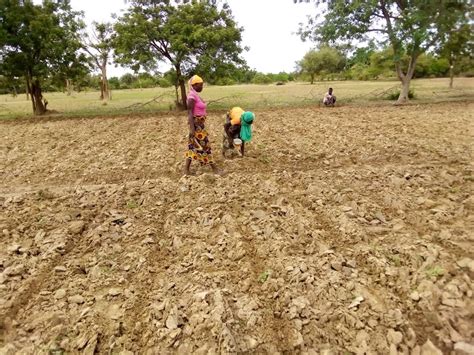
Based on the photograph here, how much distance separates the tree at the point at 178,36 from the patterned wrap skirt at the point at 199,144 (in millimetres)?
8674

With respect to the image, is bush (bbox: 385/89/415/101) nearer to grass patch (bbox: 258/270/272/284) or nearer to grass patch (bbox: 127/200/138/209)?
grass patch (bbox: 127/200/138/209)

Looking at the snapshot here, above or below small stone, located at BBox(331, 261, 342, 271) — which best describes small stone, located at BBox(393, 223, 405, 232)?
above

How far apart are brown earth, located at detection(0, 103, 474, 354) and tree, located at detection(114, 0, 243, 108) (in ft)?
27.5

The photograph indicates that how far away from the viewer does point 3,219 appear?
428 cm

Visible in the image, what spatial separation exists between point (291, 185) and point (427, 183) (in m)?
1.92

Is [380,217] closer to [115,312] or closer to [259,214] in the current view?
[259,214]

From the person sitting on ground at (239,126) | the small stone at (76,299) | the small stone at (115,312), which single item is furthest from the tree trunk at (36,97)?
the small stone at (115,312)

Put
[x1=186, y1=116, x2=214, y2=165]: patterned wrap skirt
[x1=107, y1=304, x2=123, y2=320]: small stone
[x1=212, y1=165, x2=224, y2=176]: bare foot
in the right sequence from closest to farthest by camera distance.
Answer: [x1=107, y1=304, x2=123, y2=320]: small stone, [x1=186, y1=116, x2=214, y2=165]: patterned wrap skirt, [x1=212, y1=165, x2=224, y2=176]: bare foot

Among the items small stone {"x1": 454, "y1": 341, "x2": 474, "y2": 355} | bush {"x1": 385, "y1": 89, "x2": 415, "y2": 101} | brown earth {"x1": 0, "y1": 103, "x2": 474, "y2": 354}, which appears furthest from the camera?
bush {"x1": 385, "y1": 89, "x2": 415, "y2": 101}

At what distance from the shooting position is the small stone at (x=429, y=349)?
2.29 meters

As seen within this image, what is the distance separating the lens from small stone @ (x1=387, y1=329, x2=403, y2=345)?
7.86ft

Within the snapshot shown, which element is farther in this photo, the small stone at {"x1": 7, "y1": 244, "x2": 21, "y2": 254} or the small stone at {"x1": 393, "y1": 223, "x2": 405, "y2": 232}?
the small stone at {"x1": 393, "y1": 223, "x2": 405, "y2": 232}

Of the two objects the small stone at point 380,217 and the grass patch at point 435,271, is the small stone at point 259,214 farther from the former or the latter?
the grass patch at point 435,271

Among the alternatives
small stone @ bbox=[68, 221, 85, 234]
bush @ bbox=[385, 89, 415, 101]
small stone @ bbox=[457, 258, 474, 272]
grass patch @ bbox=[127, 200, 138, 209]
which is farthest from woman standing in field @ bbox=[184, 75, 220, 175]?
bush @ bbox=[385, 89, 415, 101]
